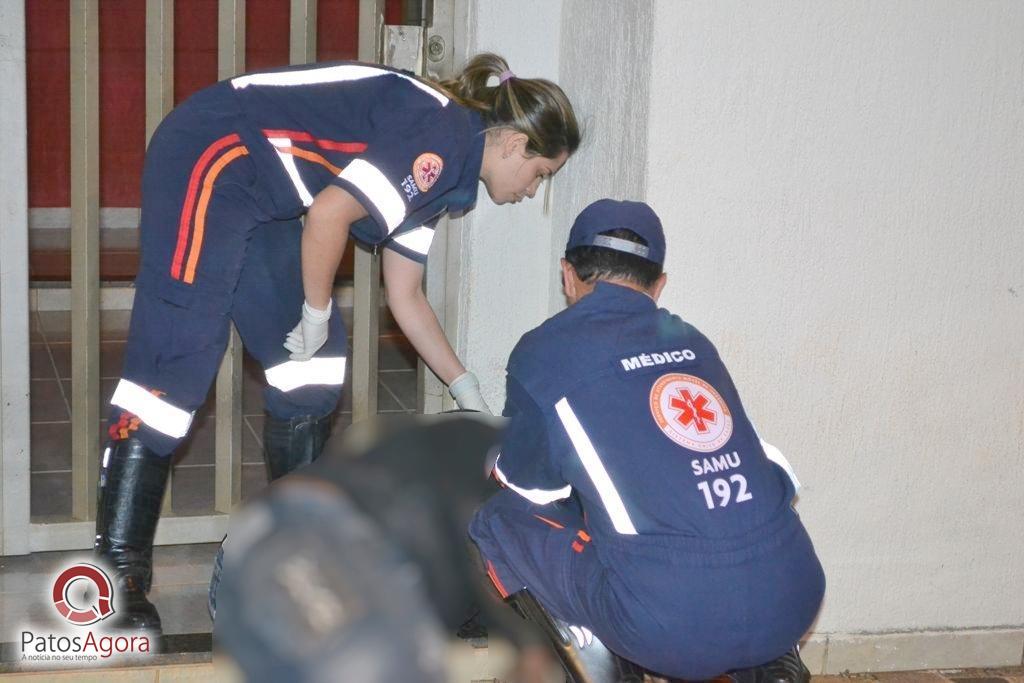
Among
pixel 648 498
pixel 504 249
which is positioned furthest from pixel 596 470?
pixel 504 249

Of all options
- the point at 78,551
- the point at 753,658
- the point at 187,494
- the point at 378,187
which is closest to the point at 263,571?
the point at 753,658

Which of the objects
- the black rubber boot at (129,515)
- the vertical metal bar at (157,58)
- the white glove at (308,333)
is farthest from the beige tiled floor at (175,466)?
the vertical metal bar at (157,58)

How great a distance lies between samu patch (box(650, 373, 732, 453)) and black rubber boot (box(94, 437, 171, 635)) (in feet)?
3.57

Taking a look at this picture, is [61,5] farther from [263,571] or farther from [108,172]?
[263,571]

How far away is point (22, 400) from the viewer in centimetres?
276

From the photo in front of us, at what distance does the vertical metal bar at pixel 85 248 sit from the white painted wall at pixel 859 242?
3.49 feet

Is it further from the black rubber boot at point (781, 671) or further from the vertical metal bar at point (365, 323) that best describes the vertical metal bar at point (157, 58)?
the black rubber boot at point (781, 671)

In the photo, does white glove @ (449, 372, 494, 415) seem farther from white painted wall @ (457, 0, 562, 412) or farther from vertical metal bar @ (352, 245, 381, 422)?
vertical metal bar @ (352, 245, 381, 422)

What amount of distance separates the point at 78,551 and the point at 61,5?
3.60 m

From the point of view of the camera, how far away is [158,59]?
8.98 ft

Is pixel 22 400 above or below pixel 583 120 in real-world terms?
below

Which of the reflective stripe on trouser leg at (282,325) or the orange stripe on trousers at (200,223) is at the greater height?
the orange stripe on trousers at (200,223)

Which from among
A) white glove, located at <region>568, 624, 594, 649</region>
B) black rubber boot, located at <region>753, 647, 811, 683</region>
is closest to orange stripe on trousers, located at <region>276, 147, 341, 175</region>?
white glove, located at <region>568, 624, 594, 649</region>

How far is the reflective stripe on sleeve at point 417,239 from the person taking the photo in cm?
247
